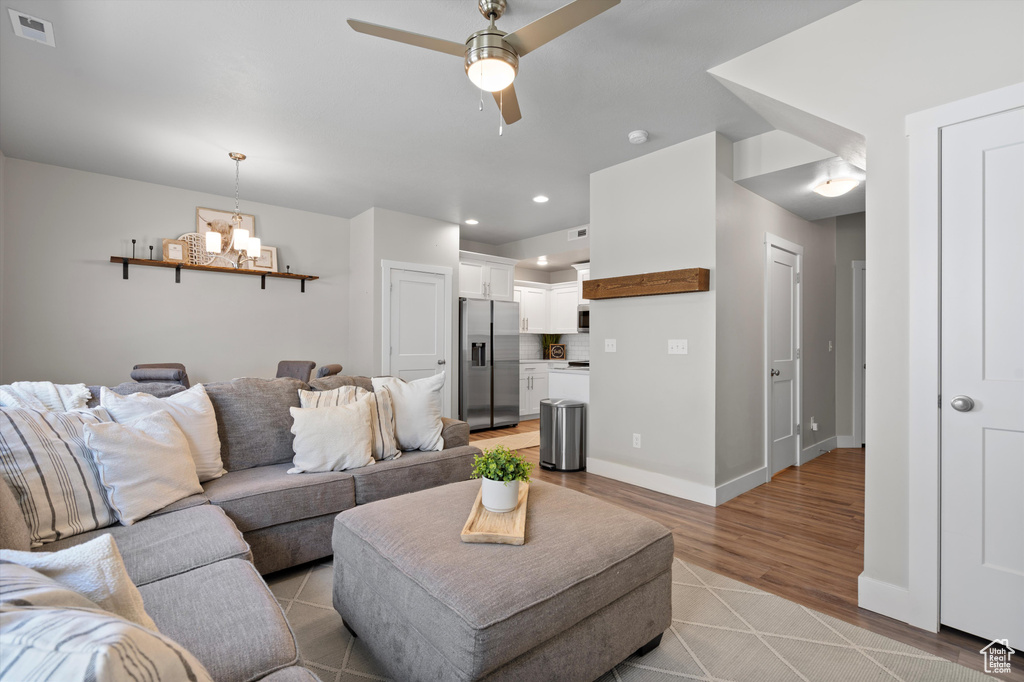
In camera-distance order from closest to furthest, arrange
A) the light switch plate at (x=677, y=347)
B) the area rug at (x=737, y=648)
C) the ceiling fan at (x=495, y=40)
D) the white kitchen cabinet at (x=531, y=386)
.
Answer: the area rug at (x=737, y=648)
the ceiling fan at (x=495, y=40)
the light switch plate at (x=677, y=347)
the white kitchen cabinet at (x=531, y=386)

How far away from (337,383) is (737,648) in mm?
2476

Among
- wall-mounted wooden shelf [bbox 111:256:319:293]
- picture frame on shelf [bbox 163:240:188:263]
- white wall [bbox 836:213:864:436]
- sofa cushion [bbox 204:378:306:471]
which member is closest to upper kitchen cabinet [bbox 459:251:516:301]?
wall-mounted wooden shelf [bbox 111:256:319:293]

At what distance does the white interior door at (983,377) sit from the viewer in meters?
1.73

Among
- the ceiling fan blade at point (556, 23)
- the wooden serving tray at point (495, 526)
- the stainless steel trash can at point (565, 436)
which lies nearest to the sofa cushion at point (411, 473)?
the wooden serving tray at point (495, 526)

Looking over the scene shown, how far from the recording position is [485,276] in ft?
21.3

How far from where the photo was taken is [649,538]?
5.53 ft

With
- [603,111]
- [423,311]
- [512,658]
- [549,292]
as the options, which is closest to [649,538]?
[512,658]

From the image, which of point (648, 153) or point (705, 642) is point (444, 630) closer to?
point (705, 642)

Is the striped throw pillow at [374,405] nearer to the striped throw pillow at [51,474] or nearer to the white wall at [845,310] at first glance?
the striped throw pillow at [51,474]

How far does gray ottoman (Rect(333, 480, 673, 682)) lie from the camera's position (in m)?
1.26

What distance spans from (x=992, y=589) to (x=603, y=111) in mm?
3001

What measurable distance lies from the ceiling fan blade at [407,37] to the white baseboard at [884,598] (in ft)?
9.37

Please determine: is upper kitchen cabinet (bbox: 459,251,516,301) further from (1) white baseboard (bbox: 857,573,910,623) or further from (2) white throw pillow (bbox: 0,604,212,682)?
(2) white throw pillow (bbox: 0,604,212,682)

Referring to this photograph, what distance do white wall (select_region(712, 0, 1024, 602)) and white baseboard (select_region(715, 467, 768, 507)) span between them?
1.28 m
